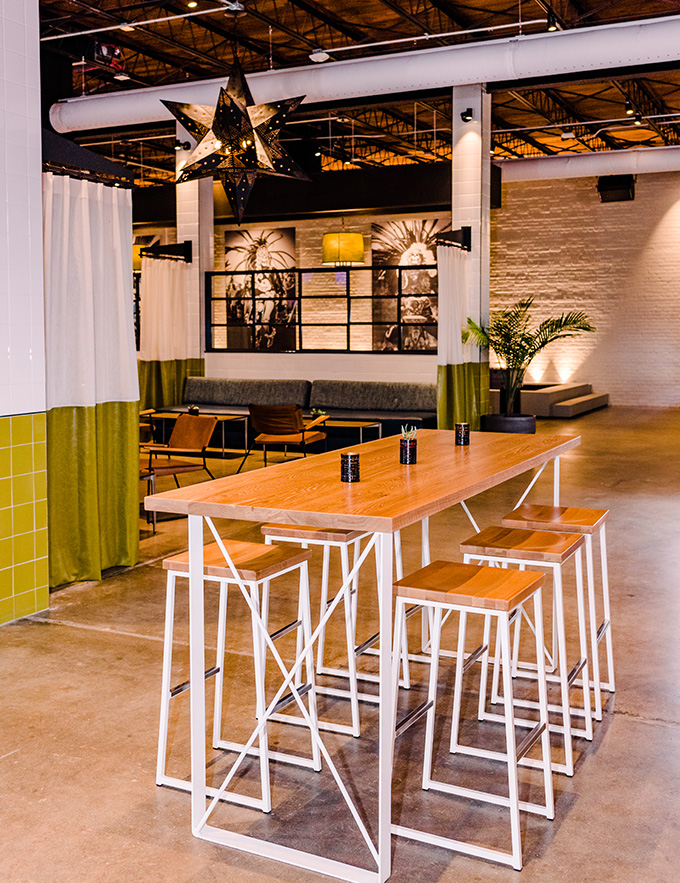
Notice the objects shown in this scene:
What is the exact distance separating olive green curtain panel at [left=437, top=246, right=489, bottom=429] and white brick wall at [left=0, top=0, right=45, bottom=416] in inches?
224

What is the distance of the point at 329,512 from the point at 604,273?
15707 millimetres

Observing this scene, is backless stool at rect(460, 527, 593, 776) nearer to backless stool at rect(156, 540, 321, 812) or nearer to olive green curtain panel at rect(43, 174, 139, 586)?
backless stool at rect(156, 540, 321, 812)

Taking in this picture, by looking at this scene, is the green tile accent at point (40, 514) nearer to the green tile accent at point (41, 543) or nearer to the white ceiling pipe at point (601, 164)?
the green tile accent at point (41, 543)

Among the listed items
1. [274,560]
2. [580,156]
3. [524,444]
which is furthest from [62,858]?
[580,156]

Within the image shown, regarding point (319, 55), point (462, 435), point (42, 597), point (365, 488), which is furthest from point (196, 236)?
point (365, 488)

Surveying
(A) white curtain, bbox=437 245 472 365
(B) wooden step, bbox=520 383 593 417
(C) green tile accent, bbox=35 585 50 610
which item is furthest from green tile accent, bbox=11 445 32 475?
(B) wooden step, bbox=520 383 593 417

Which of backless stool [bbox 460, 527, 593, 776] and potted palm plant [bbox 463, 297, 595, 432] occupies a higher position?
potted palm plant [bbox 463, 297, 595, 432]

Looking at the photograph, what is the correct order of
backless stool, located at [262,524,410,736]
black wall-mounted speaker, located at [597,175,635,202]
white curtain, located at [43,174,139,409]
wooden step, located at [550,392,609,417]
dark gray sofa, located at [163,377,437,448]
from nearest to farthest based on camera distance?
backless stool, located at [262,524,410,736] → white curtain, located at [43,174,139,409] → dark gray sofa, located at [163,377,437,448] → wooden step, located at [550,392,609,417] → black wall-mounted speaker, located at [597,175,635,202]

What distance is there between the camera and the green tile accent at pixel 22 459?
4480 millimetres

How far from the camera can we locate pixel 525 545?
3.21m

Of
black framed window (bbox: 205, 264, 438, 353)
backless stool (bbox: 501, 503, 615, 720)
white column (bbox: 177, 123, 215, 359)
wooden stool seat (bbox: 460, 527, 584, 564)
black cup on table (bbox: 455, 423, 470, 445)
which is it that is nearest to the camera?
wooden stool seat (bbox: 460, 527, 584, 564)

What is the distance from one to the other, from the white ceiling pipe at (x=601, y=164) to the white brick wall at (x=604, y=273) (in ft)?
7.64

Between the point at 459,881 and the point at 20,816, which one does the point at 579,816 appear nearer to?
the point at 459,881

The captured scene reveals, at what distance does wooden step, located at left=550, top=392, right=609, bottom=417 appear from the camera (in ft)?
47.5
